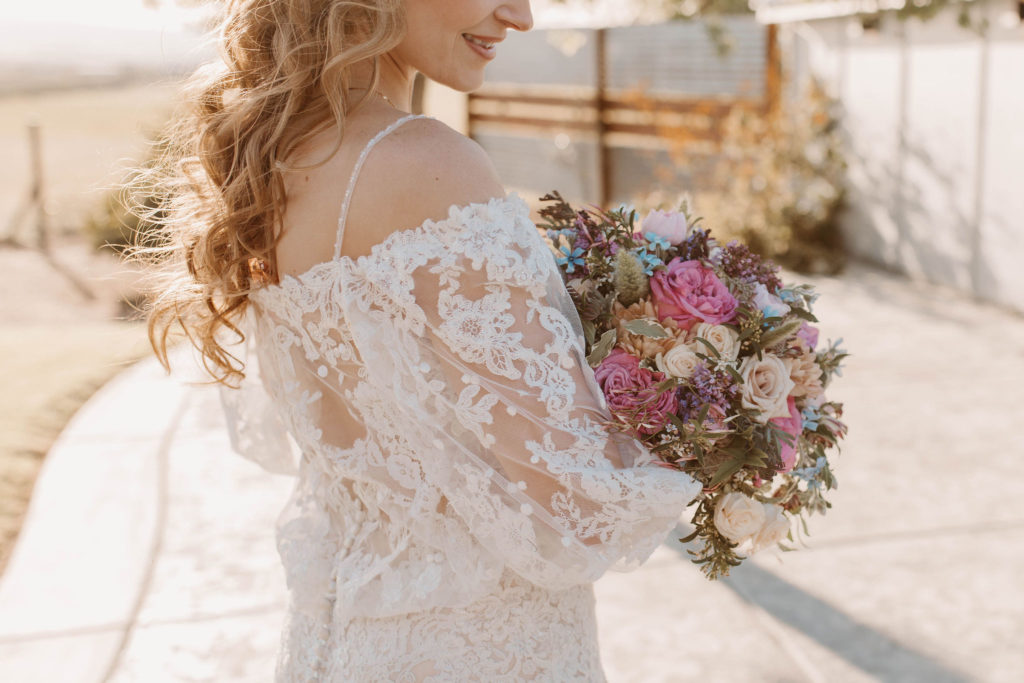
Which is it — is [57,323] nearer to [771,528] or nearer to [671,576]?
[671,576]

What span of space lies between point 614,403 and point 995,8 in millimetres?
6786

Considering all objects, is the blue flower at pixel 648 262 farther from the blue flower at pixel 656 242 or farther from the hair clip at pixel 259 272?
the hair clip at pixel 259 272

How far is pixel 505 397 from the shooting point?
1.32 m

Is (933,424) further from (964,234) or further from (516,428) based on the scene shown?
(516,428)

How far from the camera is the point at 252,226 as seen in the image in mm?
1448

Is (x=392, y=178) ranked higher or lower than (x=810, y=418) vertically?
higher

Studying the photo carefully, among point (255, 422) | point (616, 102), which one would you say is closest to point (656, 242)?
point (255, 422)

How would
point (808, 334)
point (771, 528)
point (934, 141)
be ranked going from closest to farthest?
point (771, 528)
point (808, 334)
point (934, 141)

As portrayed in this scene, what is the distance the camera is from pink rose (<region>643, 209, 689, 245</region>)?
1.61 m

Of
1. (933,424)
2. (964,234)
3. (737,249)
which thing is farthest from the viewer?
(964,234)

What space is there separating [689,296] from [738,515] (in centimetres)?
34

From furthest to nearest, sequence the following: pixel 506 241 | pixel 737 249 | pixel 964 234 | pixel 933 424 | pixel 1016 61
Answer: pixel 964 234 → pixel 1016 61 → pixel 933 424 → pixel 737 249 → pixel 506 241

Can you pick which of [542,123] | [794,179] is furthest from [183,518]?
[542,123]

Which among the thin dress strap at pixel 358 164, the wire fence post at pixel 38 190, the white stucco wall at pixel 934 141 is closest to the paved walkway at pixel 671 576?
the thin dress strap at pixel 358 164
